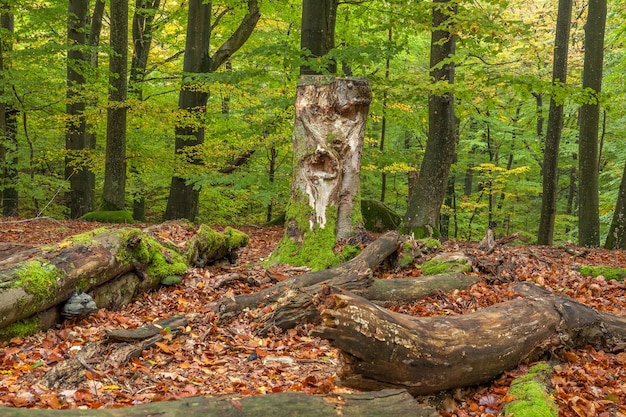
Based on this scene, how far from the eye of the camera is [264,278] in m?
6.37

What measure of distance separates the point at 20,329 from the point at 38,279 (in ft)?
1.47

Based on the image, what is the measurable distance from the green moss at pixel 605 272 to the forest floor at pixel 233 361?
1.42ft

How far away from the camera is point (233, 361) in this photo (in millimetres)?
4195

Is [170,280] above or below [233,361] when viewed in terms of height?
above

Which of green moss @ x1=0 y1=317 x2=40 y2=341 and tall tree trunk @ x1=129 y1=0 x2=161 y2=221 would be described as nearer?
green moss @ x1=0 y1=317 x2=40 y2=341

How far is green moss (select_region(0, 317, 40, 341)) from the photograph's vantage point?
4.27 m

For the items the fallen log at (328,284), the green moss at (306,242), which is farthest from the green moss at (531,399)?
the green moss at (306,242)

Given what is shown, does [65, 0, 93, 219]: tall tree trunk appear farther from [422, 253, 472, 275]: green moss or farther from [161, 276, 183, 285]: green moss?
[422, 253, 472, 275]: green moss

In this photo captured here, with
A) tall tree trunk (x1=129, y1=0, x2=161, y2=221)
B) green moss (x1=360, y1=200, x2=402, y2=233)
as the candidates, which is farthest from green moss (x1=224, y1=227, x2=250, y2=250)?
tall tree trunk (x1=129, y1=0, x2=161, y2=221)

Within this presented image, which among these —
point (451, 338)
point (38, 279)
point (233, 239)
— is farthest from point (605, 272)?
point (38, 279)

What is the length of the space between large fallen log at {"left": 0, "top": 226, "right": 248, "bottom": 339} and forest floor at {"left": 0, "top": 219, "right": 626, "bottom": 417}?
0.15 metres

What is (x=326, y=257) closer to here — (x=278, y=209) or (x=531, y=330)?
(x=531, y=330)

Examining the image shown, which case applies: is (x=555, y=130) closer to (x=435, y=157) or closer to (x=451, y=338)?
(x=435, y=157)

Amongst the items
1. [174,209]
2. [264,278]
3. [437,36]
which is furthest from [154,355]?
[174,209]
